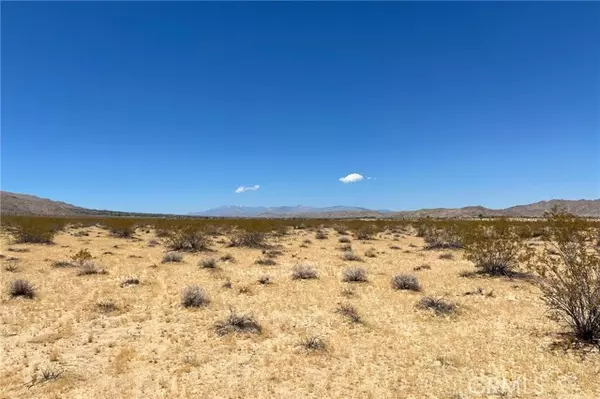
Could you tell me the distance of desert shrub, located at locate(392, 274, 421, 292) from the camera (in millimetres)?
13031

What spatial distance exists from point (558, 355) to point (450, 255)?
13.8 m

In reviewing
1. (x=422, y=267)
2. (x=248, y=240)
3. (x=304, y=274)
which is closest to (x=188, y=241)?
(x=248, y=240)

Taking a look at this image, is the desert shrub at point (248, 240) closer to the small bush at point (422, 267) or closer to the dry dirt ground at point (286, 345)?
the small bush at point (422, 267)

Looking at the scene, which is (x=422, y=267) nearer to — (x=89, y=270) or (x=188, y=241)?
(x=89, y=270)

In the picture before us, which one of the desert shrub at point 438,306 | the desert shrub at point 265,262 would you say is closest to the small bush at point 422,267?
the desert shrub at point 438,306

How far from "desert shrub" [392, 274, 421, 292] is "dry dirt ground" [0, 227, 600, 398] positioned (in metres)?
0.41

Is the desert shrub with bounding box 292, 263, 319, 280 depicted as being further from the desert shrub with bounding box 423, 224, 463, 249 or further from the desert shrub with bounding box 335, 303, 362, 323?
the desert shrub with bounding box 423, 224, 463, 249

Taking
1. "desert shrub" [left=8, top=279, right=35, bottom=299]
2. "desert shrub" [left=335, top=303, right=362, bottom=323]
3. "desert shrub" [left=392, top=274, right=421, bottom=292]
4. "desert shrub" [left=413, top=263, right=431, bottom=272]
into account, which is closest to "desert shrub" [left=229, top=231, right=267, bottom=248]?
"desert shrub" [left=413, top=263, right=431, bottom=272]

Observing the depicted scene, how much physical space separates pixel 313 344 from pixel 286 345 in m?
0.59

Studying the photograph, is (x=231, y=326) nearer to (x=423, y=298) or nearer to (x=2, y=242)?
→ (x=423, y=298)

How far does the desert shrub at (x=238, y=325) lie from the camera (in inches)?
353

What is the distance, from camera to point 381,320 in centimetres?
990

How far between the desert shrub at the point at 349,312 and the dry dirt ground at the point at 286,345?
0.18 meters

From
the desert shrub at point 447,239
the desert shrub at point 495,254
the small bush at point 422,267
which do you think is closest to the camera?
the desert shrub at point 495,254
